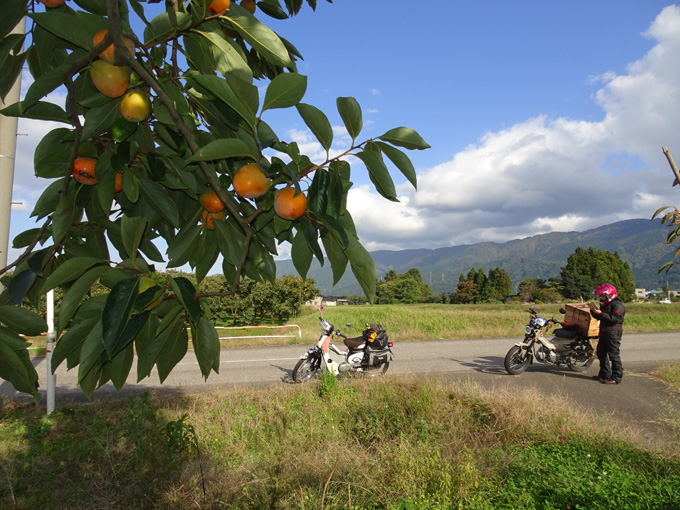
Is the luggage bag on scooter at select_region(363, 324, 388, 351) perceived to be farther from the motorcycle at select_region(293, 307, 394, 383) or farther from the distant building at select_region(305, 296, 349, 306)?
the distant building at select_region(305, 296, 349, 306)

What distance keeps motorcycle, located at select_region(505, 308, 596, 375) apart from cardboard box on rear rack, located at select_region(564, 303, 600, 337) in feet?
0.33

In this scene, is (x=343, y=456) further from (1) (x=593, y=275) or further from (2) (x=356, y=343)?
(1) (x=593, y=275)

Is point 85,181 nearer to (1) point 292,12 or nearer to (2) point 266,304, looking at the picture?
(1) point 292,12

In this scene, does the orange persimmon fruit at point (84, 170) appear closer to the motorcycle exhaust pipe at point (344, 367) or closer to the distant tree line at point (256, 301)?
the motorcycle exhaust pipe at point (344, 367)

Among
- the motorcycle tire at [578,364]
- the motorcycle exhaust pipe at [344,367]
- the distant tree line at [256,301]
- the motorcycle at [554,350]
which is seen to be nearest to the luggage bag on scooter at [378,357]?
the motorcycle exhaust pipe at [344,367]

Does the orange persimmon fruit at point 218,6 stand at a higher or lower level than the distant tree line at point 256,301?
higher

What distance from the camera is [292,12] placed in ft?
4.89

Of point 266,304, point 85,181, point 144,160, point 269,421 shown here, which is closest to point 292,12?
point 144,160

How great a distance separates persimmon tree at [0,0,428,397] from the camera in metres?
0.80

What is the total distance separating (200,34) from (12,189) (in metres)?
1.90

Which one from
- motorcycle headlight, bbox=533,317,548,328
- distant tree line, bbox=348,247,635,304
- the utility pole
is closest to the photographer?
the utility pole

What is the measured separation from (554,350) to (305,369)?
165 inches

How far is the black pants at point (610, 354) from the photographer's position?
6.24 m

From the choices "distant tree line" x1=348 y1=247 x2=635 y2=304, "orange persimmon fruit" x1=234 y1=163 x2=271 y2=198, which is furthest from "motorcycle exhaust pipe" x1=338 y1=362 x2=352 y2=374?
"distant tree line" x1=348 y1=247 x2=635 y2=304
